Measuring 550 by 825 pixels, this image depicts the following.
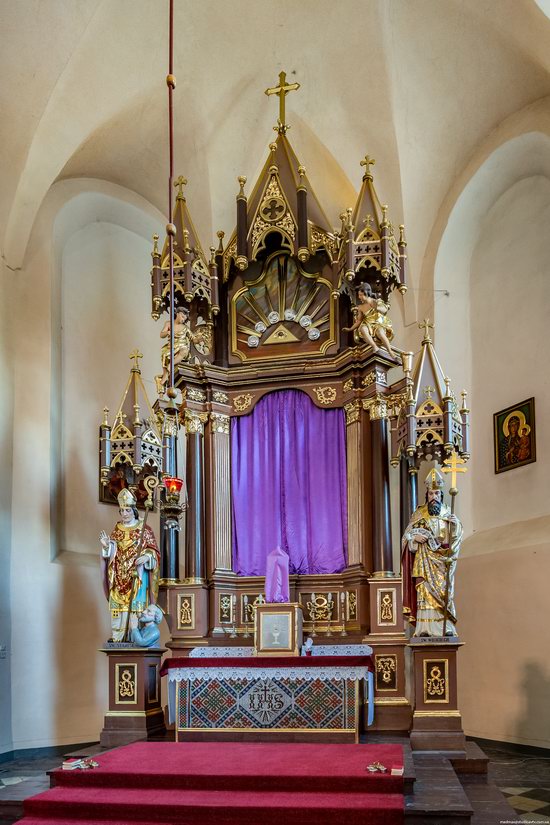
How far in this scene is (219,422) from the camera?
10.5 meters

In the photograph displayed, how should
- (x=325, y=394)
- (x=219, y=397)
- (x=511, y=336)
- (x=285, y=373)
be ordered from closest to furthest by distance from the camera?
(x=325, y=394), (x=285, y=373), (x=219, y=397), (x=511, y=336)

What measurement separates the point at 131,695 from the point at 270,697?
4.91ft

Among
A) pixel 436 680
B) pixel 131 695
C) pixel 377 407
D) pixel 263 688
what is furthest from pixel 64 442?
pixel 436 680

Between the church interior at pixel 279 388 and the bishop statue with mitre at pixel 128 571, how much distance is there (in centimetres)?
3

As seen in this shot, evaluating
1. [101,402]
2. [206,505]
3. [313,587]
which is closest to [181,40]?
[101,402]

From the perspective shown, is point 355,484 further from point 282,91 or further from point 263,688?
point 282,91

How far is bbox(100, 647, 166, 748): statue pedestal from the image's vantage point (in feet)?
28.6

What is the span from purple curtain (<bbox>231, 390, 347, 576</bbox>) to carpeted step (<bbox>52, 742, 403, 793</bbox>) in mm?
2818

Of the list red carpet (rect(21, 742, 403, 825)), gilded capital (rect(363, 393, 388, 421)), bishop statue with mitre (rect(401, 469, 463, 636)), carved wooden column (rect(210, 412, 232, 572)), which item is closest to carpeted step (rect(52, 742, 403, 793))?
red carpet (rect(21, 742, 403, 825))

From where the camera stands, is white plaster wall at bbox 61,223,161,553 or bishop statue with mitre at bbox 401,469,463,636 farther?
white plaster wall at bbox 61,223,161,553

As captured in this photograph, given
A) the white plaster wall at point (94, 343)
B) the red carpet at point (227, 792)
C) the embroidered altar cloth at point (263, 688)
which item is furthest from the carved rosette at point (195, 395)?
the red carpet at point (227, 792)

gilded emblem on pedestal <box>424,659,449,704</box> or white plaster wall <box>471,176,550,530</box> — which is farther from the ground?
white plaster wall <box>471,176,550,530</box>

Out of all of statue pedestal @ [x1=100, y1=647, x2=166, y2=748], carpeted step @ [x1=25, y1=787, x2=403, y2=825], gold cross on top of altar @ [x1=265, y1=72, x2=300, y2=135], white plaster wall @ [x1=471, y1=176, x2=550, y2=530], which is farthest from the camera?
gold cross on top of altar @ [x1=265, y1=72, x2=300, y2=135]

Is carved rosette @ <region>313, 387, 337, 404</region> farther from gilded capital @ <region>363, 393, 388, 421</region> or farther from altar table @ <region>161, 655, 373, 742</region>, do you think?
altar table @ <region>161, 655, 373, 742</region>
